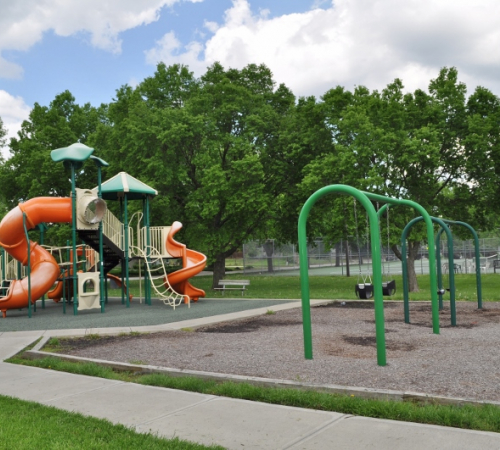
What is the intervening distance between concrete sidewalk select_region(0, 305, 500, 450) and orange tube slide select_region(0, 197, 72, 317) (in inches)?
416

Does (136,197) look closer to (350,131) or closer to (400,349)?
(350,131)

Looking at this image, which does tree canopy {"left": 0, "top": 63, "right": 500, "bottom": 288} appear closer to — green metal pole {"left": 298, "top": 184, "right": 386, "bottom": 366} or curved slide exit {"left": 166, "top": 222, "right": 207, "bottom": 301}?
curved slide exit {"left": 166, "top": 222, "right": 207, "bottom": 301}

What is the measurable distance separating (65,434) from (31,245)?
46.1 feet

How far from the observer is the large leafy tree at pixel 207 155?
24125mm

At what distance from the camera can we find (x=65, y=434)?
4555 millimetres

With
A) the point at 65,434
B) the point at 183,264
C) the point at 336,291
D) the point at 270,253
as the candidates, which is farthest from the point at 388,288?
the point at 270,253

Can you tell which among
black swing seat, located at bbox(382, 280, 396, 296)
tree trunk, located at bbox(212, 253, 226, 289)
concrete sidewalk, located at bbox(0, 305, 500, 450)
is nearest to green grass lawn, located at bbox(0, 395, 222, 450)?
concrete sidewalk, located at bbox(0, 305, 500, 450)

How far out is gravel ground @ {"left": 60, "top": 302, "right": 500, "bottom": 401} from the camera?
6375mm

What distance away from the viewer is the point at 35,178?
31859 millimetres

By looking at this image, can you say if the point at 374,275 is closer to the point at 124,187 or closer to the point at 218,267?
the point at 124,187

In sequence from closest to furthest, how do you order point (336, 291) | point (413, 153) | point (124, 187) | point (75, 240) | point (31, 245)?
point (75, 240)
point (31, 245)
point (124, 187)
point (413, 153)
point (336, 291)

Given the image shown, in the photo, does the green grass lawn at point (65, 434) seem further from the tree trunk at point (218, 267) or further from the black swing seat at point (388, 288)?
the tree trunk at point (218, 267)

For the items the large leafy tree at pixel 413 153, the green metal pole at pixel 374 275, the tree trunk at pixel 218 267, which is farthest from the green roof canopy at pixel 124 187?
the green metal pole at pixel 374 275

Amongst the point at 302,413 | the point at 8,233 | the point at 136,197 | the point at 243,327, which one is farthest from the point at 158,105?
the point at 302,413
